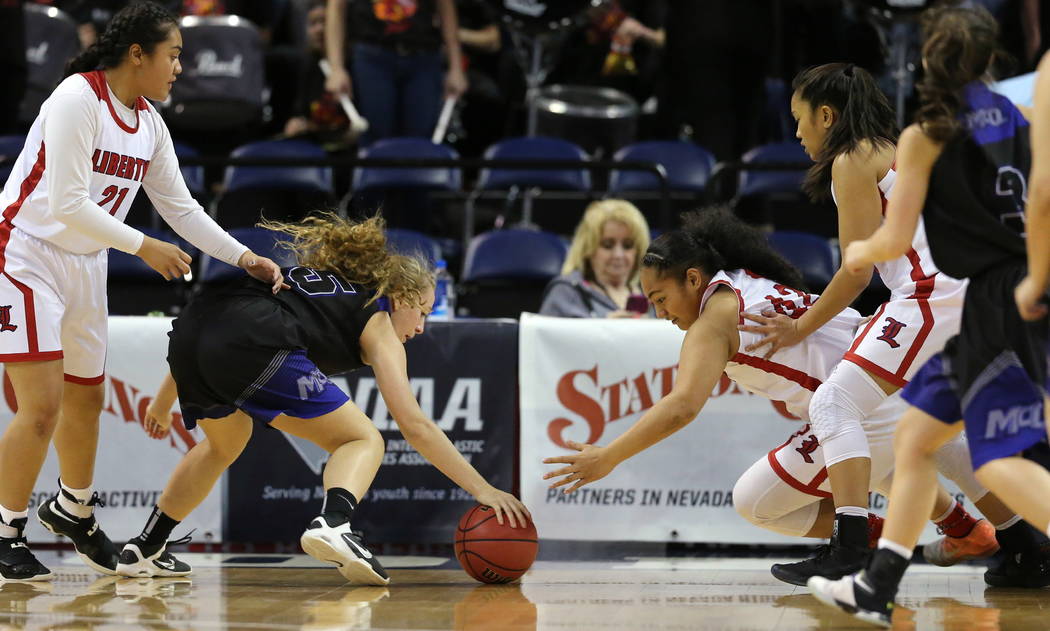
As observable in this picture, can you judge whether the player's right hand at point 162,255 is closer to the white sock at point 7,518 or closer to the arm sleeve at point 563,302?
the white sock at point 7,518

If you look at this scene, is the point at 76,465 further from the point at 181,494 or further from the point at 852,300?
the point at 852,300

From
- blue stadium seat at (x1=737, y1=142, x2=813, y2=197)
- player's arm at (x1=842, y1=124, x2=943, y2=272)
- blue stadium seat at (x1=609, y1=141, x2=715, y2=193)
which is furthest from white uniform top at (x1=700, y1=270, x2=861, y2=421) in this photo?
blue stadium seat at (x1=609, y1=141, x2=715, y2=193)

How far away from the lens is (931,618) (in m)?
3.50

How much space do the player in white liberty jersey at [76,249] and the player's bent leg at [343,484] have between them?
19.9 inches

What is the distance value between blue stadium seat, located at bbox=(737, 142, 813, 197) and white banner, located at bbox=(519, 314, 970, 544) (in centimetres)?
260

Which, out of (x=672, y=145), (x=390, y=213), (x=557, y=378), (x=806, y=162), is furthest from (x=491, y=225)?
(x=557, y=378)

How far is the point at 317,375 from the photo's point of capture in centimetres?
421

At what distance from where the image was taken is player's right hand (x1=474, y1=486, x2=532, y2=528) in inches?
163

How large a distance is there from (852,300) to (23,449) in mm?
2719

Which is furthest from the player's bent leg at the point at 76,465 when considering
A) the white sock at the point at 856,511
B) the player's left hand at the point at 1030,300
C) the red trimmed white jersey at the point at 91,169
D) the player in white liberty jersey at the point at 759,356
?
the player's left hand at the point at 1030,300

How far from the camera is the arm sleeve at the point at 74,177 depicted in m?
4.11

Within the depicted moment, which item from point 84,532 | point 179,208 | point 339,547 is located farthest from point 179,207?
point 339,547

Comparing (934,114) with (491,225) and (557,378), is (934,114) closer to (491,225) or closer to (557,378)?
(557,378)

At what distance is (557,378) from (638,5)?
4287 mm
